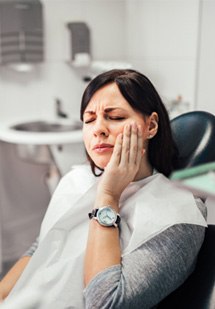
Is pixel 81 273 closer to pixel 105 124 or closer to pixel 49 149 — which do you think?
pixel 105 124

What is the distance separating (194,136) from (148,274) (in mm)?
453

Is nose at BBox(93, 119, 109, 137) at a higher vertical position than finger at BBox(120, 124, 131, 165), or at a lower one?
higher

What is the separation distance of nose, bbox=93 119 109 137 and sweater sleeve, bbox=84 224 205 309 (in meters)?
0.25

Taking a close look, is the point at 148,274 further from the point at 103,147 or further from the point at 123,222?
the point at 103,147

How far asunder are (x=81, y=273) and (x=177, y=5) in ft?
4.19

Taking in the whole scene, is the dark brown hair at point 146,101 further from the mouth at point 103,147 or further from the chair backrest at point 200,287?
the chair backrest at point 200,287

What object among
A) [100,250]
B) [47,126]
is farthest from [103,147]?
[47,126]

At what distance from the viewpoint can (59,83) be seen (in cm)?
219

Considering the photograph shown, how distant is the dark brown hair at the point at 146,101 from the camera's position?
905mm

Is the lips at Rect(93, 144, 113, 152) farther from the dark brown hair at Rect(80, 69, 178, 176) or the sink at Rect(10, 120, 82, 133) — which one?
the sink at Rect(10, 120, 82, 133)

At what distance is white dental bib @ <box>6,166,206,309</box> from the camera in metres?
0.86

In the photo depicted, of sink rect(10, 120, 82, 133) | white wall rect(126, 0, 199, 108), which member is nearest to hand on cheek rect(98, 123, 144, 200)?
white wall rect(126, 0, 199, 108)

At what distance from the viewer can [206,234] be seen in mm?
940

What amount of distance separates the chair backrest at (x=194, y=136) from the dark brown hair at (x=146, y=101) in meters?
0.06
